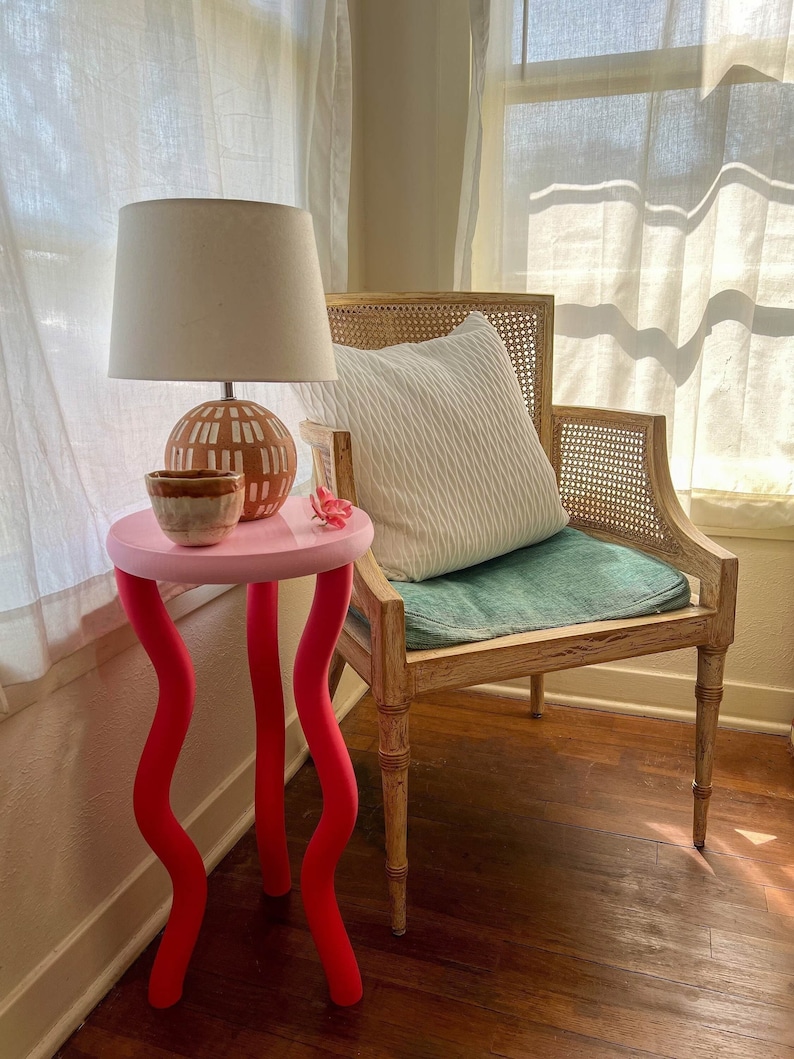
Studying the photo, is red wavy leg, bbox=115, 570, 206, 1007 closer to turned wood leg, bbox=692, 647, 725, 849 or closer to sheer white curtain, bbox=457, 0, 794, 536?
turned wood leg, bbox=692, 647, 725, 849

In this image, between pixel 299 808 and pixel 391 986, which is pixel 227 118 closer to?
pixel 299 808

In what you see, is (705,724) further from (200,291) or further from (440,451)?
(200,291)

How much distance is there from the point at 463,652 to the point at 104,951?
66 centimetres

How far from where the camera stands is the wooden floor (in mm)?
1076

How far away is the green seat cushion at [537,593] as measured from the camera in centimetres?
120

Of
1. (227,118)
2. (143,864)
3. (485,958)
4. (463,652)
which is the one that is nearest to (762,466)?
(463,652)

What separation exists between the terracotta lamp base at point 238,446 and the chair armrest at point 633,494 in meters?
0.74

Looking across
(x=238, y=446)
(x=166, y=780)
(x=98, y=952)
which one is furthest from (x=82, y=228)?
(x=98, y=952)

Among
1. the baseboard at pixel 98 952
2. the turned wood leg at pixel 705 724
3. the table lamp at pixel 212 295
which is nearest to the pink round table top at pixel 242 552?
the table lamp at pixel 212 295

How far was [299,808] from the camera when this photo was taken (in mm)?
1544

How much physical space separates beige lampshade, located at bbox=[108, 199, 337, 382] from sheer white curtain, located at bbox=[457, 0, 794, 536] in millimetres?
979

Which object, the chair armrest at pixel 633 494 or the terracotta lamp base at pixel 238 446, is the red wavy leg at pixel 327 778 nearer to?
the terracotta lamp base at pixel 238 446

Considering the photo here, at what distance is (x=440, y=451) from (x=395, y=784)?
565 millimetres

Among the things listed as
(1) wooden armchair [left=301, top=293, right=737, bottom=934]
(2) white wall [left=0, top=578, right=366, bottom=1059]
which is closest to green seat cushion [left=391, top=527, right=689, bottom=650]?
(1) wooden armchair [left=301, top=293, right=737, bottom=934]
